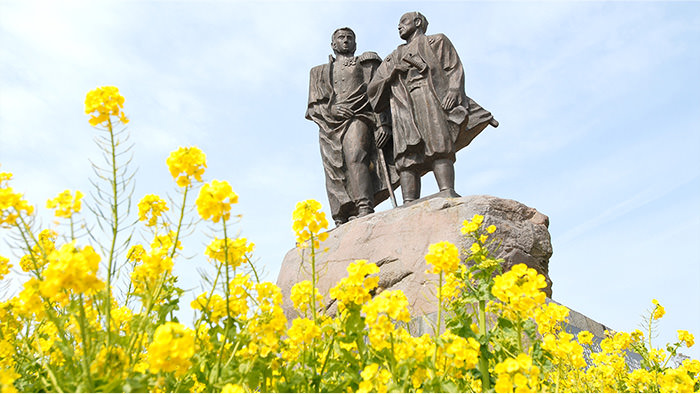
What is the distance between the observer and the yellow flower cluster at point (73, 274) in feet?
4.10

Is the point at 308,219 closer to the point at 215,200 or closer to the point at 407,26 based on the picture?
the point at 215,200

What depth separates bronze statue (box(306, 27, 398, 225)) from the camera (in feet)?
19.4

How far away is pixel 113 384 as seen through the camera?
1.36 m

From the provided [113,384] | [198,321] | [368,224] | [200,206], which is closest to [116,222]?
[200,206]

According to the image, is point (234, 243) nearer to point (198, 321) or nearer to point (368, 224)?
point (198, 321)

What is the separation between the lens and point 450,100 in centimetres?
542

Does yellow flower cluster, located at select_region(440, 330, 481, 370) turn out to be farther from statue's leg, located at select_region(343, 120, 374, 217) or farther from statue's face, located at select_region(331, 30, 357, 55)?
statue's face, located at select_region(331, 30, 357, 55)

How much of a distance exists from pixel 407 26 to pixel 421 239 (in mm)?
2582

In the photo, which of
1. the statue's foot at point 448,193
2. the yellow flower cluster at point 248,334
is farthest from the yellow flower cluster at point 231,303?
the statue's foot at point 448,193

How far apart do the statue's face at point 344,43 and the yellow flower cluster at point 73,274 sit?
555 cm

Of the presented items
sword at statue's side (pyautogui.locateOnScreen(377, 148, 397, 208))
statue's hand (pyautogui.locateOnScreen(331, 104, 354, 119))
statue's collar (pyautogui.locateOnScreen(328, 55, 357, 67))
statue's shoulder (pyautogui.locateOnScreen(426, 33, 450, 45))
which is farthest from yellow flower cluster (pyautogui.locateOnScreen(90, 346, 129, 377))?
statue's collar (pyautogui.locateOnScreen(328, 55, 357, 67))

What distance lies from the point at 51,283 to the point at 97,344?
1.34 ft

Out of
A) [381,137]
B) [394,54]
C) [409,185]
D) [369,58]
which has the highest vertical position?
[369,58]

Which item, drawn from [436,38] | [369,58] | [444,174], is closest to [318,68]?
[369,58]
